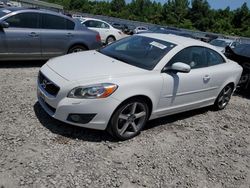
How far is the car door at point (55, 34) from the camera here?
775 centimetres

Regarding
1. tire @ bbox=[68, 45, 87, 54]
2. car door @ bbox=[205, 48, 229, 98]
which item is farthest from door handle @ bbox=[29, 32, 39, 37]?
car door @ bbox=[205, 48, 229, 98]

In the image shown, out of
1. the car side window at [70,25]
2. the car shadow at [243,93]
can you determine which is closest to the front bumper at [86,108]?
the car side window at [70,25]

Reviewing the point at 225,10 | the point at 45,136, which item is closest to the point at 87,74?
the point at 45,136

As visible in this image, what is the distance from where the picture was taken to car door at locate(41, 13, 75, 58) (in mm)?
7745

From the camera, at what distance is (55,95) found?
402 centimetres

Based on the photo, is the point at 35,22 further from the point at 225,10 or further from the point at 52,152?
the point at 225,10

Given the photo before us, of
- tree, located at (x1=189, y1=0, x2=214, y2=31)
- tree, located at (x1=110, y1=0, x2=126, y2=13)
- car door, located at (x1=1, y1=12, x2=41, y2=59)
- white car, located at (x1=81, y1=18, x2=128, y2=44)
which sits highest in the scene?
car door, located at (x1=1, y1=12, x2=41, y2=59)

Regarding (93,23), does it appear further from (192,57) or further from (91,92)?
(91,92)

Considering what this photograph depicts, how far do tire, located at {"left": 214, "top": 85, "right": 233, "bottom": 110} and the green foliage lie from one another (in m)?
45.8

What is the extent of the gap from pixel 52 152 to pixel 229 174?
244 centimetres

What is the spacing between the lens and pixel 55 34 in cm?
788

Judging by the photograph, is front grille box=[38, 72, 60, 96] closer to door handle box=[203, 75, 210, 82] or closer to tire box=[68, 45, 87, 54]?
door handle box=[203, 75, 210, 82]

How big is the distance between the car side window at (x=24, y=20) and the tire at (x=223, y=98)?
4.91 m

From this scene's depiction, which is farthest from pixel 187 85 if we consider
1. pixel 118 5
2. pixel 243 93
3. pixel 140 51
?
pixel 118 5
